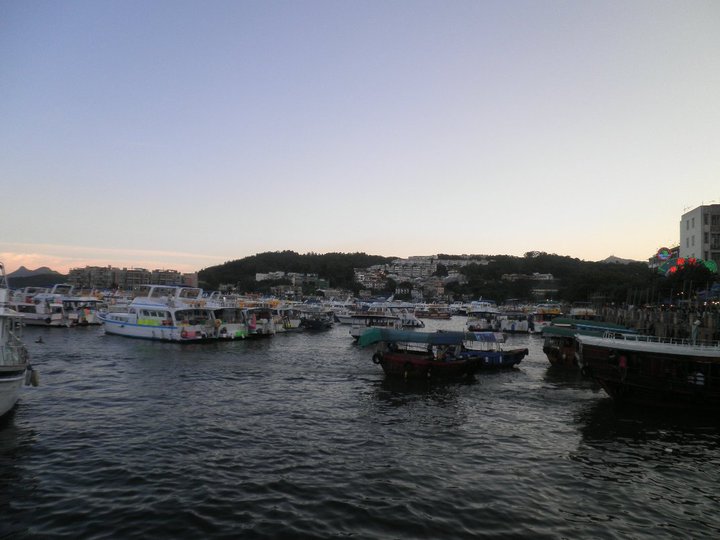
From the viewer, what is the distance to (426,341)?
3159 centimetres

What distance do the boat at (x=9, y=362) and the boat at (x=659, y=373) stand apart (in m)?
25.5

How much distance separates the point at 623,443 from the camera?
1811 centimetres

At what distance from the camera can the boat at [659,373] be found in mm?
21375

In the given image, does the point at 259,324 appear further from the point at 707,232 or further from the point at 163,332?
the point at 707,232

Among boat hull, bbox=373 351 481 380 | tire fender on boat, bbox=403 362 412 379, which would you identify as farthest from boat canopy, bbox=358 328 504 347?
tire fender on boat, bbox=403 362 412 379

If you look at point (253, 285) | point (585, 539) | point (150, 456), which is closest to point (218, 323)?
point (150, 456)

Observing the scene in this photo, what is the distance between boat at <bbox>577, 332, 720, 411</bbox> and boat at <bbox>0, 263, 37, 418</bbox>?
25.5 m

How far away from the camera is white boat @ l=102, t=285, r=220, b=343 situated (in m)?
45.5

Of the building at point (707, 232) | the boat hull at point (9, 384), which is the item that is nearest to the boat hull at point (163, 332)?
the boat hull at point (9, 384)

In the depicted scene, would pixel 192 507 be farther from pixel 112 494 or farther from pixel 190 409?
pixel 190 409

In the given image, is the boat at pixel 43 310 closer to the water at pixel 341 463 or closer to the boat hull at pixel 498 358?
the water at pixel 341 463

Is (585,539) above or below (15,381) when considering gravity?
below

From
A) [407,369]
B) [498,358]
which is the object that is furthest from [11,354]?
[498,358]

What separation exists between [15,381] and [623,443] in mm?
23119
